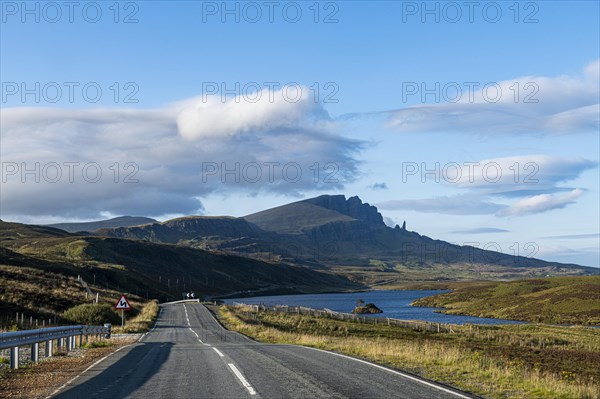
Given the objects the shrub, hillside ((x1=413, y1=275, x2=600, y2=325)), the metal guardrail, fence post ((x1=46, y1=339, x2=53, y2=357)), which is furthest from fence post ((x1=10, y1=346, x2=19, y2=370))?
hillside ((x1=413, y1=275, x2=600, y2=325))

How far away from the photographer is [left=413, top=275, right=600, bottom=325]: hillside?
98300 millimetres

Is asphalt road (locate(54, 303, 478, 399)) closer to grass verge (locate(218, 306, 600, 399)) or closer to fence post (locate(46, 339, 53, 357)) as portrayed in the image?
grass verge (locate(218, 306, 600, 399))

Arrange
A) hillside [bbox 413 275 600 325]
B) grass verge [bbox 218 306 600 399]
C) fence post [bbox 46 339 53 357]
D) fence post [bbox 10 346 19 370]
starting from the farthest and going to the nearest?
hillside [bbox 413 275 600 325] < fence post [bbox 46 339 53 357] < fence post [bbox 10 346 19 370] < grass verge [bbox 218 306 600 399]

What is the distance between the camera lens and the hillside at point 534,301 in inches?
3870

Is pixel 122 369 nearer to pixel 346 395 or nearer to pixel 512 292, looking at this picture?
pixel 346 395

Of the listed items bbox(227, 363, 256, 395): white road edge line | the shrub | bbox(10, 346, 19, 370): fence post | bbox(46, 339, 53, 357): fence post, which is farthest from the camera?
the shrub

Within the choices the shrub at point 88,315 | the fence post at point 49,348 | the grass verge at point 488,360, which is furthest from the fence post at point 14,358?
the shrub at point 88,315

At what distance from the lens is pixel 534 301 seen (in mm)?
116250

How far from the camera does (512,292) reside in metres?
136

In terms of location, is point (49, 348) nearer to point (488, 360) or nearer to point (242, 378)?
point (242, 378)

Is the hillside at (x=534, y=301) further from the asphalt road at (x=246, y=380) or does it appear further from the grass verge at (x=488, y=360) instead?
the asphalt road at (x=246, y=380)

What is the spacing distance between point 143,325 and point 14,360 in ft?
117

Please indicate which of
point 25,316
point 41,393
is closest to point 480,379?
point 41,393

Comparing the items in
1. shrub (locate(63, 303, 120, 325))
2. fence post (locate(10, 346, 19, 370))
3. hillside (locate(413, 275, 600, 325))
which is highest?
fence post (locate(10, 346, 19, 370))
